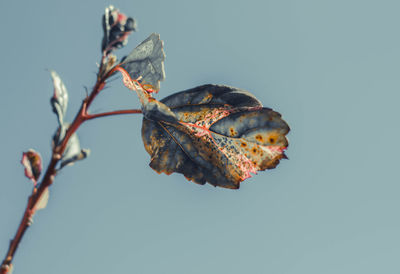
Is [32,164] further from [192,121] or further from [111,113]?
[192,121]

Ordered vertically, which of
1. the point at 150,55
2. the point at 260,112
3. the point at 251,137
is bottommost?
the point at 251,137

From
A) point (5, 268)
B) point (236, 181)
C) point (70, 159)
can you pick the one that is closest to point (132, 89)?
point (70, 159)

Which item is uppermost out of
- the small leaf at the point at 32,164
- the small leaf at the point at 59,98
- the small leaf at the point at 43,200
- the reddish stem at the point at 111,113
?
the small leaf at the point at 59,98

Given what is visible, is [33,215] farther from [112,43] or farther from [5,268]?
[112,43]

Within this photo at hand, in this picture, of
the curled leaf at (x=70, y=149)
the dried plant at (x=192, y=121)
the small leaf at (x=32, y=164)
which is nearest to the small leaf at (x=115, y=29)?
the dried plant at (x=192, y=121)

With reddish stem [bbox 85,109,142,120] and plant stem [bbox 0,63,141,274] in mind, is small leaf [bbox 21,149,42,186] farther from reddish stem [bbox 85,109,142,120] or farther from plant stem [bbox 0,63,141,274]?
reddish stem [bbox 85,109,142,120]

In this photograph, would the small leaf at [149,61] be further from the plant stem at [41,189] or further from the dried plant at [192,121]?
the plant stem at [41,189]
